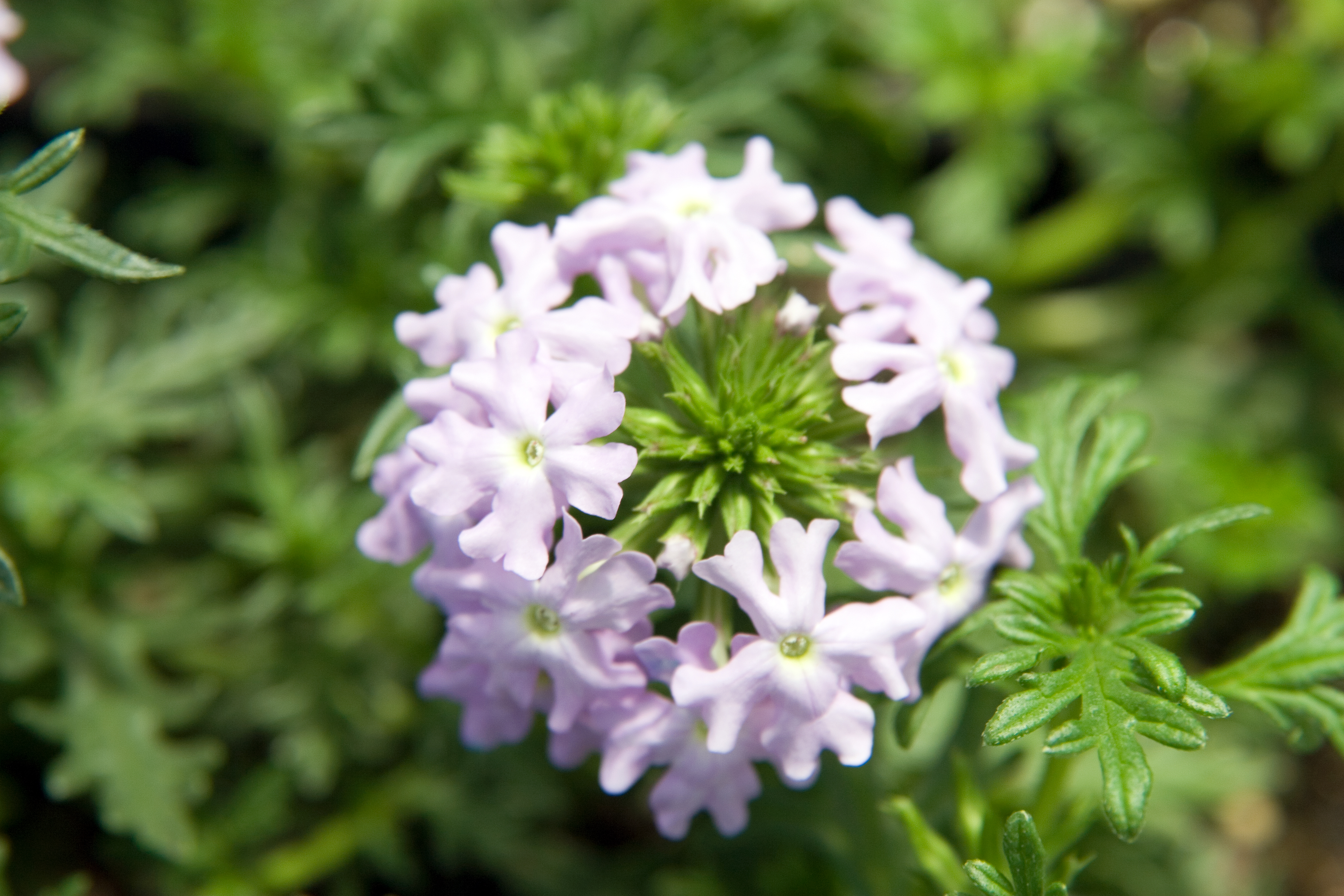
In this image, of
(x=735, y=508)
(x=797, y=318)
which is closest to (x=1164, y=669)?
(x=735, y=508)

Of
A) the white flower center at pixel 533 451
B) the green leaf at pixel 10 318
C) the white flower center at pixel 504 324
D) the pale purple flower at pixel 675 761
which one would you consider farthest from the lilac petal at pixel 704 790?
the green leaf at pixel 10 318

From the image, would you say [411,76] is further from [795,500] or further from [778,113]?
[795,500]

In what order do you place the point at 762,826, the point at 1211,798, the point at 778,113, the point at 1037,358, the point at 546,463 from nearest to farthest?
the point at 546,463
the point at 762,826
the point at 1211,798
the point at 778,113
the point at 1037,358

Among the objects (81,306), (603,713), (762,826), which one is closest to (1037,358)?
(762,826)

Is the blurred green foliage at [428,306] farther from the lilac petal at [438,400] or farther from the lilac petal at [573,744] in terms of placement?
the lilac petal at [573,744]

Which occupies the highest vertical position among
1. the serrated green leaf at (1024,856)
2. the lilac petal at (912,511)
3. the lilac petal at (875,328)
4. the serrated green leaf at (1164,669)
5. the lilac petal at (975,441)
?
the lilac petal at (875,328)

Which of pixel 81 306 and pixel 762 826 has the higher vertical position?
pixel 81 306

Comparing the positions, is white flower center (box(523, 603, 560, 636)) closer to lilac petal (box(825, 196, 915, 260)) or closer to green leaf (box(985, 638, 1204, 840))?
green leaf (box(985, 638, 1204, 840))

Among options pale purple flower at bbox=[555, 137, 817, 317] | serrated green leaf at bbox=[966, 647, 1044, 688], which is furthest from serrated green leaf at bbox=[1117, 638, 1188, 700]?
pale purple flower at bbox=[555, 137, 817, 317]
